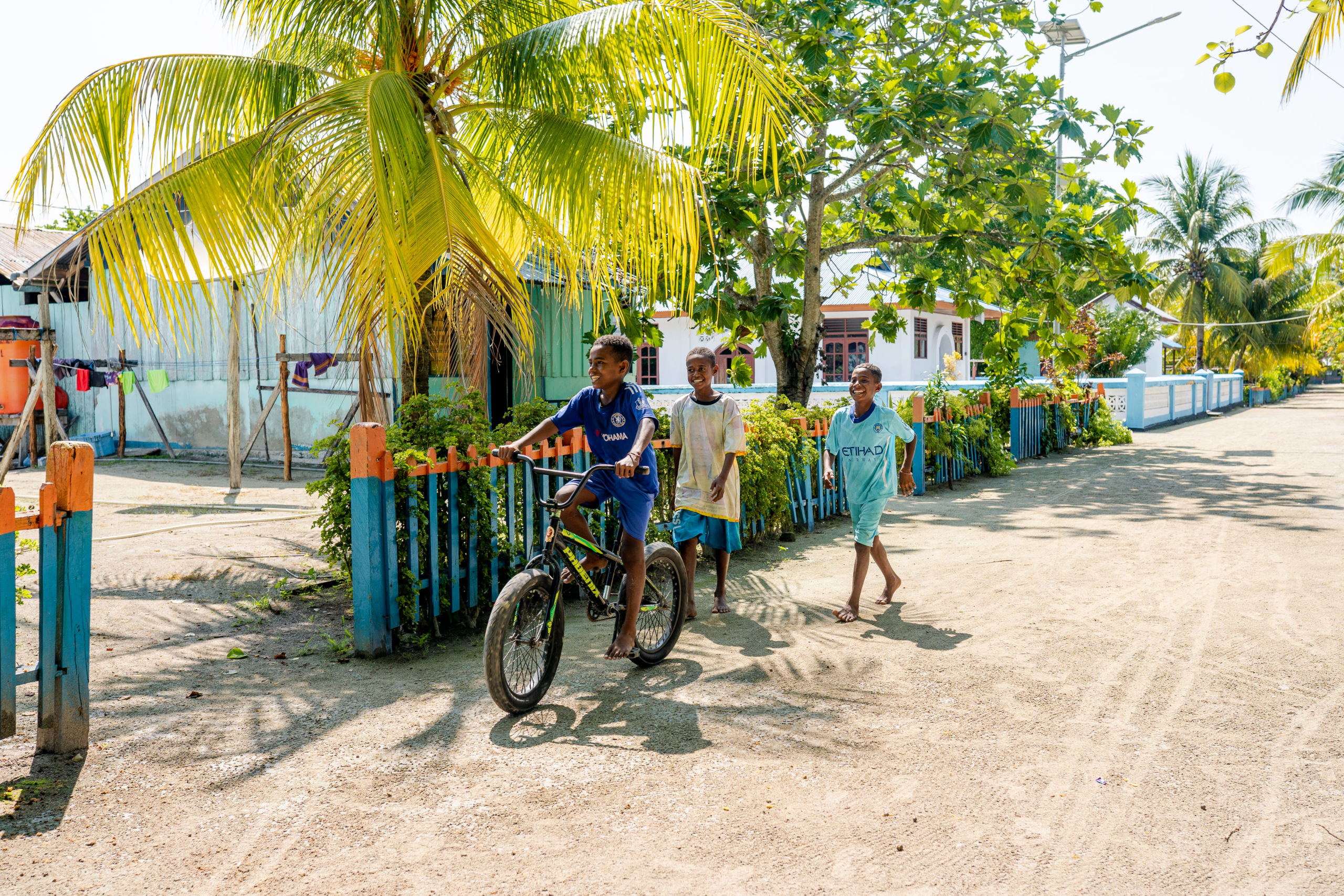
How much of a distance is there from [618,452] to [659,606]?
897 mm

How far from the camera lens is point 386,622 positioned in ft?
18.7

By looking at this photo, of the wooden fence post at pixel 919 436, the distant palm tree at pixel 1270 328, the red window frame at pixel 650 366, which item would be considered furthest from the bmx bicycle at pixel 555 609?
the distant palm tree at pixel 1270 328

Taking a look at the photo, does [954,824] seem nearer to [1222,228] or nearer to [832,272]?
[832,272]

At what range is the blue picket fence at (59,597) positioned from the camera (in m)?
3.84

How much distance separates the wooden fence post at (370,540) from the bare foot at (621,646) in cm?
139

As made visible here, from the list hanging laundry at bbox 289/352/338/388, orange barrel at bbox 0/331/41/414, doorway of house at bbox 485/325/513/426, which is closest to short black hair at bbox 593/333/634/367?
doorway of house at bbox 485/325/513/426

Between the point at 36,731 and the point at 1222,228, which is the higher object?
the point at 1222,228

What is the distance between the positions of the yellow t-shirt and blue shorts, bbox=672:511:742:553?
0.07 metres

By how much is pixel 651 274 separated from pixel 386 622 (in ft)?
10.7

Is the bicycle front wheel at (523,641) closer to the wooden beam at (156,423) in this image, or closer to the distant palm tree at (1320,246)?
the wooden beam at (156,423)

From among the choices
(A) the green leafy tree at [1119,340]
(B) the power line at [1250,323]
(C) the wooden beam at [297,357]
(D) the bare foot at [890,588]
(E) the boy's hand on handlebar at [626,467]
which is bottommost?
(D) the bare foot at [890,588]

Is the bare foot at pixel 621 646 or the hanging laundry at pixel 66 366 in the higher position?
the hanging laundry at pixel 66 366

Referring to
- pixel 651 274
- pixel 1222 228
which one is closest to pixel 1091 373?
pixel 1222 228

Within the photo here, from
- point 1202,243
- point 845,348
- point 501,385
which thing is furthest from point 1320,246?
point 501,385
